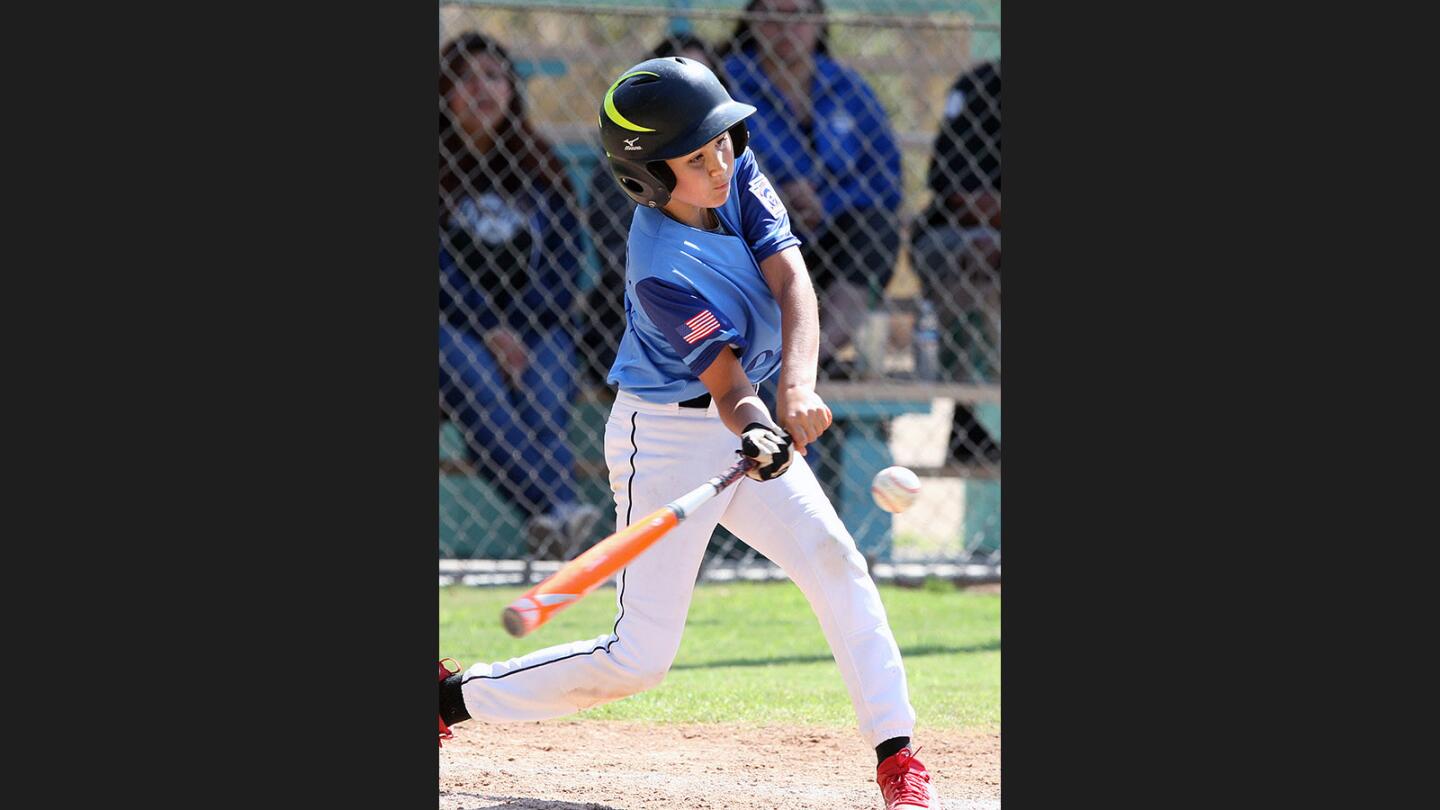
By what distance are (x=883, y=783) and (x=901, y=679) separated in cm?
22

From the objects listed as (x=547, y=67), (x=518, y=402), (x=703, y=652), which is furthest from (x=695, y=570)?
(x=547, y=67)

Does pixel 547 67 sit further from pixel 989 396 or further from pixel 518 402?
pixel 989 396

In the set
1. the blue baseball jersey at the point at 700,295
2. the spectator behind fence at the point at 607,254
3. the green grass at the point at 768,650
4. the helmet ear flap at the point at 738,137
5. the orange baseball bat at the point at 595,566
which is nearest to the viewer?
the orange baseball bat at the point at 595,566

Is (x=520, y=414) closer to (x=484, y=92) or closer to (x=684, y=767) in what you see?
(x=484, y=92)

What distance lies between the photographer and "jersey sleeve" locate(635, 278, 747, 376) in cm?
355

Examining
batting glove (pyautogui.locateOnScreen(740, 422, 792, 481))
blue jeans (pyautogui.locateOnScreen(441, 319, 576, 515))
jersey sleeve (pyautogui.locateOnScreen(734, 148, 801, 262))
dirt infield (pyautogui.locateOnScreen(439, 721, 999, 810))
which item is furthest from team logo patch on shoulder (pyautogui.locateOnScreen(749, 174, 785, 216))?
blue jeans (pyautogui.locateOnScreen(441, 319, 576, 515))

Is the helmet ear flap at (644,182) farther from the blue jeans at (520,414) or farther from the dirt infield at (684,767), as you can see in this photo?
the blue jeans at (520,414)

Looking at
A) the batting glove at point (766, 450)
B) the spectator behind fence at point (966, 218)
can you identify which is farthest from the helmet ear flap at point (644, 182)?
the spectator behind fence at point (966, 218)

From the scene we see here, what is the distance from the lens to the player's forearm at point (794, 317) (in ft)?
11.6

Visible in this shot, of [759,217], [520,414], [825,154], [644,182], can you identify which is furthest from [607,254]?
[644,182]

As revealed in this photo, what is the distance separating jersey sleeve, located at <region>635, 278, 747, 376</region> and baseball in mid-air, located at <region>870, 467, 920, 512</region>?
561 mm

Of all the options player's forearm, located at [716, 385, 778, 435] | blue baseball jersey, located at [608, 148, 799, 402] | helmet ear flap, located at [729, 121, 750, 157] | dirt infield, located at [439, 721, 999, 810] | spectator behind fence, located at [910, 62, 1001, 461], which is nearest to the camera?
player's forearm, located at [716, 385, 778, 435]

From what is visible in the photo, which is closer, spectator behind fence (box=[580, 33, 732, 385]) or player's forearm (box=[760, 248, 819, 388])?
player's forearm (box=[760, 248, 819, 388])

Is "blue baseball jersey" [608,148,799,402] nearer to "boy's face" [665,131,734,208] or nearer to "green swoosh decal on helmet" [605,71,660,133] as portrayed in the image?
"boy's face" [665,131,734,208]
